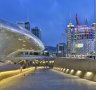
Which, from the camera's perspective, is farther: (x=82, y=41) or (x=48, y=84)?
(x=82, y=41)

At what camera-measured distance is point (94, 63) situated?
32688mm

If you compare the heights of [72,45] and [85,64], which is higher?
[72,45]

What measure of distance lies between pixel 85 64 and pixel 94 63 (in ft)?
17.8

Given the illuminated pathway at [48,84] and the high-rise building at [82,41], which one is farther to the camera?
the high-rise building at [82,41]

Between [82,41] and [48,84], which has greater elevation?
[82,41]

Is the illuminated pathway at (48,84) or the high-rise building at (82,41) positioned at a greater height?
the high-rise building at (82,41)

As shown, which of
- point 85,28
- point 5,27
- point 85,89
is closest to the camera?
point 85,89

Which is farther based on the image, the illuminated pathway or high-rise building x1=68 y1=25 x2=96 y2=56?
high-rise building x1=68 y1=25 x2=96 y2=56

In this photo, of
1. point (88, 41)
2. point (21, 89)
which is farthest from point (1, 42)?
point (88, 41)

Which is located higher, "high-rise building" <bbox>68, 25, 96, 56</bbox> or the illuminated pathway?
"high-rise building" <bbox>68, 25, 96, 56</bbox>

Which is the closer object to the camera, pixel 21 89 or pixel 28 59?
pixel 21 89

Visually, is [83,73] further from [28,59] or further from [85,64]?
[28,59]

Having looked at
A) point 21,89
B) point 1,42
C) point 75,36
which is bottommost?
point 21,89

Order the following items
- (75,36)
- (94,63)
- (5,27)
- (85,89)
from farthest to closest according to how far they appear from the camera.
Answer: (75,36) < (5,27) < (94,63) < (85,89)
